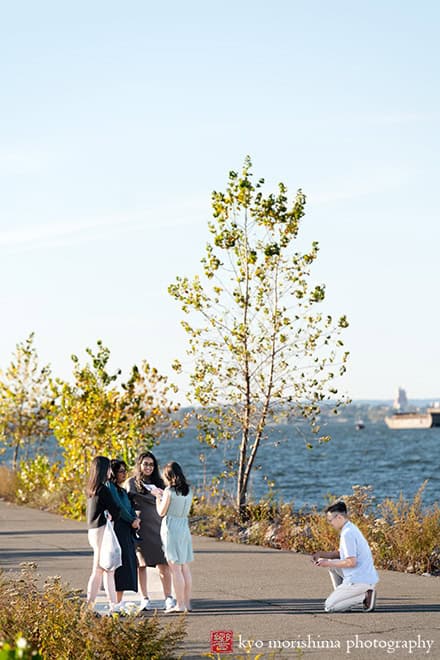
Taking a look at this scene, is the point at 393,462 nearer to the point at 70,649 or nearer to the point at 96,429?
the point at 96,429

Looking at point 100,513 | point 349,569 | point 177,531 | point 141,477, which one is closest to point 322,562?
point 349,569

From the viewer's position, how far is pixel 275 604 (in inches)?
477

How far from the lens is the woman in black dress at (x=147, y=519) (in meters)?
12.4

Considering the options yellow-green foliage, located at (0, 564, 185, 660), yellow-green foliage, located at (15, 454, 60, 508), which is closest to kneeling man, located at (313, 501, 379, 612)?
yellow-green foliage, located at (0, 564, 185, 660)

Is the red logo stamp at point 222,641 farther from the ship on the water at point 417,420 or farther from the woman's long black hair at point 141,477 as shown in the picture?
the ship on the water at point 417,420

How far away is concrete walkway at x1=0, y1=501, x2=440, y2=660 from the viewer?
385 inches

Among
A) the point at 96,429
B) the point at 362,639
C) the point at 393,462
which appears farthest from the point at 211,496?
the point at 393,462

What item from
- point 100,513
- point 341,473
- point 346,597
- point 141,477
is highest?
point 141,477

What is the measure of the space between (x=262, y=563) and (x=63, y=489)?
1005cm

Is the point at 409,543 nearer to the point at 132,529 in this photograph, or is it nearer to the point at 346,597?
the point at 346,597

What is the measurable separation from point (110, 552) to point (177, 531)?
2.44 feet

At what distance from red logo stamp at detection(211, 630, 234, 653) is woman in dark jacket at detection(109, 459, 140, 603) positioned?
5.55 ft

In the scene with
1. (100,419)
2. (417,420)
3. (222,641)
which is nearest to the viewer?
(222,641)

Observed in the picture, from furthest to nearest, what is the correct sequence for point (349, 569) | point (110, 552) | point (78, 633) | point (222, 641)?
point (110, 552)
point (349, 569)
point (222, 641)
point (78, 633)
